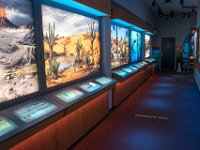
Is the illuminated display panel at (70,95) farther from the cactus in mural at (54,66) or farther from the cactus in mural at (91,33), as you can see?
the cactus in mural at (91,33)

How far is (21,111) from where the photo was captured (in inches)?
87.4

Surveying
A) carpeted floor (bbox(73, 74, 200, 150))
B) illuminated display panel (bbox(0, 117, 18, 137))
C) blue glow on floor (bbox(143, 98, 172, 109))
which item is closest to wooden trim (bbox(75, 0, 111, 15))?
illuminated display panel (bbox(0, 117, 18, 137))

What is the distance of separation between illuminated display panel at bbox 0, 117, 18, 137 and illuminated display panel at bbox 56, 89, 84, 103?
0.91 m

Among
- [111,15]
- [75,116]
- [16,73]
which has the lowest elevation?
[75,116]

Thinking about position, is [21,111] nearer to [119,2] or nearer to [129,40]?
[119,2]

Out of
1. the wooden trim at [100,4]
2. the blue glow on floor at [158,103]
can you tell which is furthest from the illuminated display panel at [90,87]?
the blue glow on floor at [158,103]

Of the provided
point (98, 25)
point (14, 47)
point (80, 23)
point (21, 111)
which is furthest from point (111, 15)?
point (21, 111)

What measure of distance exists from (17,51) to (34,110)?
0.73 meters

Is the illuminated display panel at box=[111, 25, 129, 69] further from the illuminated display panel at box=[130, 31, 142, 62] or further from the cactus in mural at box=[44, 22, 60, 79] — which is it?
the cactus in mural at box=[44, 22, 60, 79]

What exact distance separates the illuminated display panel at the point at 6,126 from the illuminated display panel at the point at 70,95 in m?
0.91

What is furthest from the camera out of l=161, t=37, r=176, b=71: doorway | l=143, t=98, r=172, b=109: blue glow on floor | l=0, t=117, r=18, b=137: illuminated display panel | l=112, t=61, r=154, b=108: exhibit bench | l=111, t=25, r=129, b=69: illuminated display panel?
l=161, t=37, r=176, b=71: doorway

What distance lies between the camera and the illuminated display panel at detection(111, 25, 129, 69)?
5.47m

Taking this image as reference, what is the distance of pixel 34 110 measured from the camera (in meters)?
2.32

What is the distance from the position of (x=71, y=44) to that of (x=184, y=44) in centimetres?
1109
